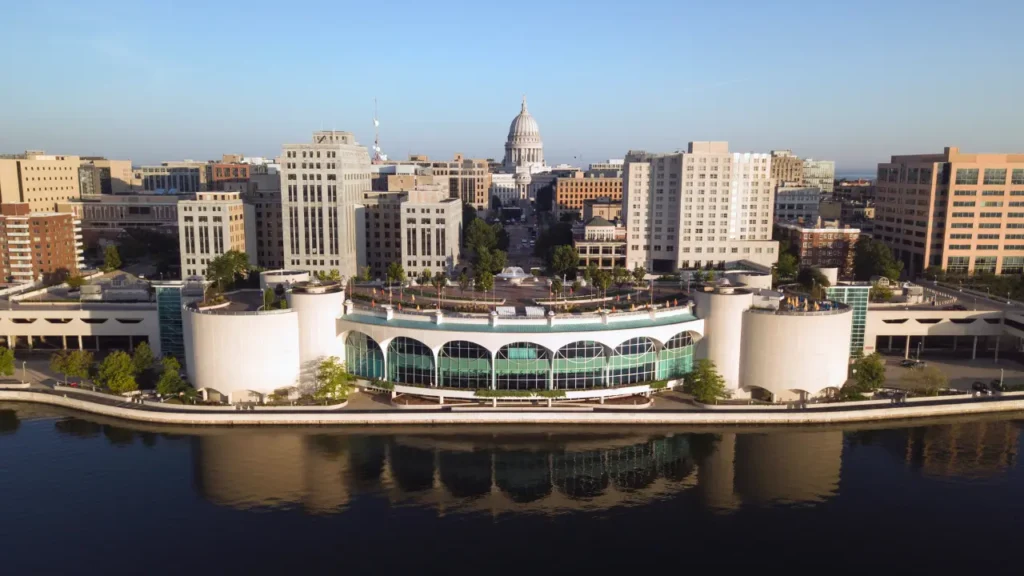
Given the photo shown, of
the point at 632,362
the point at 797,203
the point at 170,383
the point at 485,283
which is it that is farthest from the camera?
the point at 797,203

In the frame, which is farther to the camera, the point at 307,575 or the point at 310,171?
the point at 310,171

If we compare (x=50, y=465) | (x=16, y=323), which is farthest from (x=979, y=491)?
(x=16, y=323)

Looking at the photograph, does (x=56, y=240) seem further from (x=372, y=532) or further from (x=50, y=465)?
(x=372, y=532)

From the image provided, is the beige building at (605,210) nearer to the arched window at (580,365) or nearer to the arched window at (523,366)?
the arched window at (580,365)

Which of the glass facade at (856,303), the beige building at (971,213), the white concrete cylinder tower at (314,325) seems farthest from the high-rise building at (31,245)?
the beige building at (971,213)

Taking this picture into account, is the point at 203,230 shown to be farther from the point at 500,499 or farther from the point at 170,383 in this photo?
the point at 500,499

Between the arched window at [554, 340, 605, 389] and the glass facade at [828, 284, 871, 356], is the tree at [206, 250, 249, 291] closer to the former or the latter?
the arched window at [554, 340, 605, 389]

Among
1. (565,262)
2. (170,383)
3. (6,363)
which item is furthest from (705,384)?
(6,363)

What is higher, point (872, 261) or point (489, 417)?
point (872, 261)
